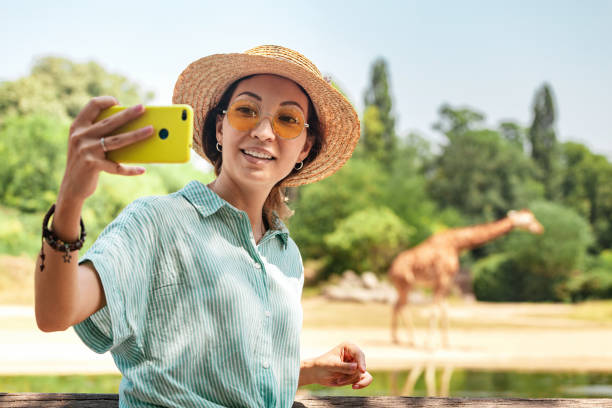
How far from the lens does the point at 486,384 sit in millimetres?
6809

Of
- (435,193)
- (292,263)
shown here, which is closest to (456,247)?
(292,263)

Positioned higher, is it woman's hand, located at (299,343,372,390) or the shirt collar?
the shirt collar

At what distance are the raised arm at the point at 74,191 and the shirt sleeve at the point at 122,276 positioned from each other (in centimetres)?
7

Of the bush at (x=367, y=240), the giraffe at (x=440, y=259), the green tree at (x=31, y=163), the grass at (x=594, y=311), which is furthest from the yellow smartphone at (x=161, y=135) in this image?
the bush at (x=367, y=240)

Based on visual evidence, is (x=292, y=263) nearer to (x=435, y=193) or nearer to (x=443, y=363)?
(x=443, y=363)

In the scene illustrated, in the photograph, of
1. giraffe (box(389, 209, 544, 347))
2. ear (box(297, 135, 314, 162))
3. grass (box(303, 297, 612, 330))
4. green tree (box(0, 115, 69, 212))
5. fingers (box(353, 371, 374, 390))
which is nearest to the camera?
fingers (box(353, 371, 374, 390))

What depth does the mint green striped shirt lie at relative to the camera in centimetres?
83

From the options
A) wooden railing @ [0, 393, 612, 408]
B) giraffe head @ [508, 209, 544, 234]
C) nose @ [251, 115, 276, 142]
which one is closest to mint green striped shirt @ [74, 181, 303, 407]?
nose @ [251, 115, 276, 142]

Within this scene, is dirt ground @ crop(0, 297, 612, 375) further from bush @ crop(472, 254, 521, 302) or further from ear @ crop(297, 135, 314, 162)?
ear @ crop(297, 135, 314, 162)

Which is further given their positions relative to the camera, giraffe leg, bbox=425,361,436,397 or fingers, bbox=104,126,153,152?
giraffe leg, bbox=425,361,436,397

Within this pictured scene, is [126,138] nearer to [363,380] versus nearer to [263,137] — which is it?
[263,137]

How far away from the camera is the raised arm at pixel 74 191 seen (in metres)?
0.66

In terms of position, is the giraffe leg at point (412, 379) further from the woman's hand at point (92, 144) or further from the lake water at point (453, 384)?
the woman's hand at point (92, 144)

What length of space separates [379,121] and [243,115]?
23083mm
